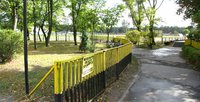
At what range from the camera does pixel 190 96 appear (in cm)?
745

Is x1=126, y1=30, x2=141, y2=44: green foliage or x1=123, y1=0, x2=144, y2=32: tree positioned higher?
x1=123, y1=0, x2=144, y2=32: tree

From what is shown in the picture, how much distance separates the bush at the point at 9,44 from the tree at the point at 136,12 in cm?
2680

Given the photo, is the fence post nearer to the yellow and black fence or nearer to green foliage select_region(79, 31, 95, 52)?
the yellow and black fence

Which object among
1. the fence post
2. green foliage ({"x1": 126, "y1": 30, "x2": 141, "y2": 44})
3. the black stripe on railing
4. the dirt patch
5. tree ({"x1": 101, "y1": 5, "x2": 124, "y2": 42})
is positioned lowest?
the dirt patch

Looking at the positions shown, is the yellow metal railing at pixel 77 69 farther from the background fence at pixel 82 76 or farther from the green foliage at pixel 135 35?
the green foliage at pixel 135 35

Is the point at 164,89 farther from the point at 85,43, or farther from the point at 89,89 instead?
the point at 85,43

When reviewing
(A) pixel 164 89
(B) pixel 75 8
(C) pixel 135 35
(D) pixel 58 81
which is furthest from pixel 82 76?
(C) pixel 135 35

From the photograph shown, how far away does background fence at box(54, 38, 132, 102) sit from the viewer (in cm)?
453

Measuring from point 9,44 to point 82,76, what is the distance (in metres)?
7.13

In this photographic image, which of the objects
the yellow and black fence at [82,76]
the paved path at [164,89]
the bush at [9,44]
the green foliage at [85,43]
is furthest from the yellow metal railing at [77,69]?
the green foliage at [85,43]

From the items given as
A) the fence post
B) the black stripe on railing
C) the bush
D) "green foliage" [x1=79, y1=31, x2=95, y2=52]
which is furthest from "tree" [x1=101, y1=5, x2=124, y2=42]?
the fence post

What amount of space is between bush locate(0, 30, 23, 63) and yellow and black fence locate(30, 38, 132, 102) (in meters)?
5.64

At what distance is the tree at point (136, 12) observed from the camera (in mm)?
36969

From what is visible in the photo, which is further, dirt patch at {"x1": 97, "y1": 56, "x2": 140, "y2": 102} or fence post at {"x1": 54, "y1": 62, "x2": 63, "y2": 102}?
dirt patch at {"x1": 97, "y1": 56, "x2": 140, "y2": 102}
